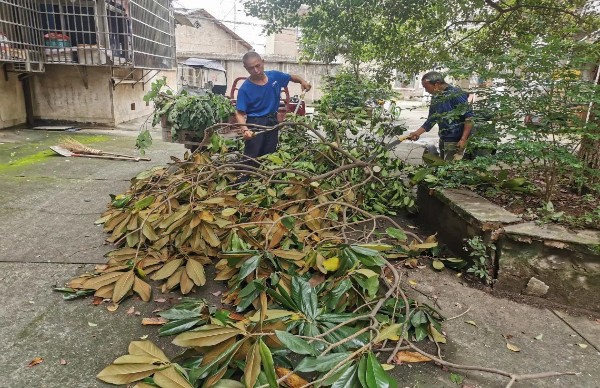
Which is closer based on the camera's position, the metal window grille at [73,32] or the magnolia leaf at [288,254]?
the magnolia leaf at [288,254]

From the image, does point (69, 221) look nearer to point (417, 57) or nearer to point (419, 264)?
point (419, 264)

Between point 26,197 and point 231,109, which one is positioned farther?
point 231,109

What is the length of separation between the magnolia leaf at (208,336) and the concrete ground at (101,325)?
32 centimetres

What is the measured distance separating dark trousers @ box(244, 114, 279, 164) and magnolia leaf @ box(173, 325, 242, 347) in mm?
2954

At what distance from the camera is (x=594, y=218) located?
2602 millimetres

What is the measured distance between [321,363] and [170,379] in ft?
1.92

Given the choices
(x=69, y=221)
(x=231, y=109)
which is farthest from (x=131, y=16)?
(x=69, y=221)

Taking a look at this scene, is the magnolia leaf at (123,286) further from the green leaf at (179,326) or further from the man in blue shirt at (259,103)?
the man in blue shirt at (259,103)

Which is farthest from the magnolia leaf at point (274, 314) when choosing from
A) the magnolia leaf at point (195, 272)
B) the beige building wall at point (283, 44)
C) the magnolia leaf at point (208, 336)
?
the beige building wall at point (283, 44)

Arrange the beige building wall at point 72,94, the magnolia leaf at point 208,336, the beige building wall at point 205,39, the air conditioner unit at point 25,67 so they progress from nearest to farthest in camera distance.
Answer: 1. the magnolia leaf at point 208,336
2. the air conditioner unit at point 25,67
3. the beige building wall at point 72,94
4. the beige building wall at point 205,39

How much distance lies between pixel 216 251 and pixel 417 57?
197 inches

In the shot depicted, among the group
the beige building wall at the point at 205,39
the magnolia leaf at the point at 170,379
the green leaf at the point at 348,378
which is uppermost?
the beige building wall at the point at 205,39

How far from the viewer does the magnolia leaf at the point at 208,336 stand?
A: 65.4 inches

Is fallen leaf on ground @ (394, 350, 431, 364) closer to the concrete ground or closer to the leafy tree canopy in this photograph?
the concrete ground
